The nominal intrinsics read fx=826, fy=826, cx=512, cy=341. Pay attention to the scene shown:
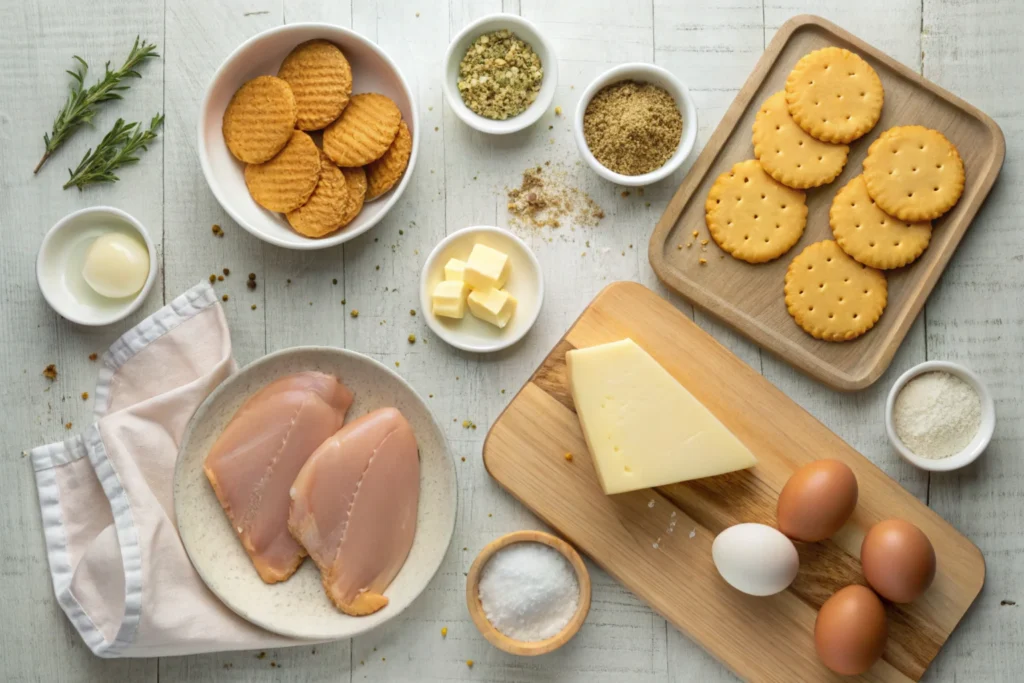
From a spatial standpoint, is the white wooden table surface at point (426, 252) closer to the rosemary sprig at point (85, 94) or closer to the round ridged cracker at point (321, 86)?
the rosemary sprig at point (85, 94)

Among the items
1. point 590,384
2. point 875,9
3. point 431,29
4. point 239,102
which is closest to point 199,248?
point 239,102

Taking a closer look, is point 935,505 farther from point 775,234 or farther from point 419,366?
point 419,366

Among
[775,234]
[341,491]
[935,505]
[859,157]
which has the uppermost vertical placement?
[859,157]

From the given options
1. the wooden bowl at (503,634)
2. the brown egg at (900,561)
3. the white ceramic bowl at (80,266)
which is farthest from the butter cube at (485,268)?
the brown egg at (900,561)

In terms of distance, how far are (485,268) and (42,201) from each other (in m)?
0.91

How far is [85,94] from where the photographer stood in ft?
5.37

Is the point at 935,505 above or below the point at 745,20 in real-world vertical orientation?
below

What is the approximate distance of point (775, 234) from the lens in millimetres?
1601

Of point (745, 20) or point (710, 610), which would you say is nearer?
point (710, 610)

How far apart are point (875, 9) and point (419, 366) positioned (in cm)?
116

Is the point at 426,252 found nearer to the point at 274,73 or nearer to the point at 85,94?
the point at 274,73

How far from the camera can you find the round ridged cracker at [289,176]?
1.56m

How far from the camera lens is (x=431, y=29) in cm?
167

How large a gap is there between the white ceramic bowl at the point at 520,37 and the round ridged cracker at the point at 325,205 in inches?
10.5
